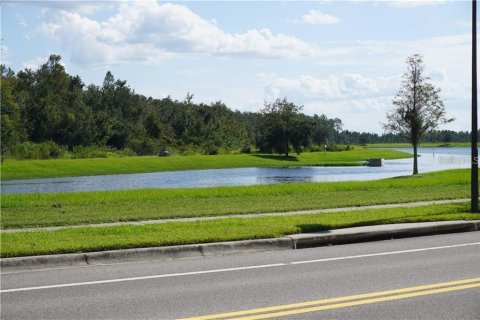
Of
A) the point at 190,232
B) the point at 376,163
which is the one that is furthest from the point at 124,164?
the point at 190,232

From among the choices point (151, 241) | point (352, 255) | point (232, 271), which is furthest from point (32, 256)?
point (352, 255)

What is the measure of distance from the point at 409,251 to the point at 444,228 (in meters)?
3.17

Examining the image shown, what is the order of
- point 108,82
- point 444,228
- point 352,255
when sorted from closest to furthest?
point 352,255 < point 444,228 < point 108,82

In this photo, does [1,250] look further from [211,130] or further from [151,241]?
[211,130]

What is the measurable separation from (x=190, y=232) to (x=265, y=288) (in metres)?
4.36

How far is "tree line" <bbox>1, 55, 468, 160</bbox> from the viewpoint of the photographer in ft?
259

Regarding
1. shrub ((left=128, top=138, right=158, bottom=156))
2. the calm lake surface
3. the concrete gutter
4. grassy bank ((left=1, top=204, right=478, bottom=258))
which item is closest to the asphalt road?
the concrete gutter

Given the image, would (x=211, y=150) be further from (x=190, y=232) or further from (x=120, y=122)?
(x=190, y=232)

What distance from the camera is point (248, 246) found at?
1193 centimetres

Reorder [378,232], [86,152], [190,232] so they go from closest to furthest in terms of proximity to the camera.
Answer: [190,232], [378,232], [86,152]

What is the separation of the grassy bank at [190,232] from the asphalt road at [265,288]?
81 cm

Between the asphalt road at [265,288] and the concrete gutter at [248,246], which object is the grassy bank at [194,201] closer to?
the concrete gutter at [248,246]

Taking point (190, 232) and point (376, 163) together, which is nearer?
point (190, 232)

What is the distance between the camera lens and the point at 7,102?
59.5 meters
